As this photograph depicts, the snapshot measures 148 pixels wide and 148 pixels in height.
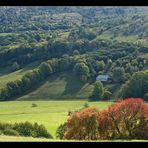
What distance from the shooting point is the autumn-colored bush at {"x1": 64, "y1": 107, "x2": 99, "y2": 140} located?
1226 inches

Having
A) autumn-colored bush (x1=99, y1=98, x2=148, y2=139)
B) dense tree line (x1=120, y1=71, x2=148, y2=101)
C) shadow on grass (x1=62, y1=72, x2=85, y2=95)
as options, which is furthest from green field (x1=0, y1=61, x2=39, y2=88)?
autumn-colored bush (x1=99, y1=98, x2=148, y2=139)

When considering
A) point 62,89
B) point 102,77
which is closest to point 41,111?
point 62,89

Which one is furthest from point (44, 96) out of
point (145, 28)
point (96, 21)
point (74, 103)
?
point (96, 21)

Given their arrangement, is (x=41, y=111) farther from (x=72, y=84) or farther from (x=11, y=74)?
(x=11, y=74)

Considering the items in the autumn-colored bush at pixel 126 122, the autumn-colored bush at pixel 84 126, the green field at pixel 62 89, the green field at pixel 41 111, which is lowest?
the green field at pixel 41 111

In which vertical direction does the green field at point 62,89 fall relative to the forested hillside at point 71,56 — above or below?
below

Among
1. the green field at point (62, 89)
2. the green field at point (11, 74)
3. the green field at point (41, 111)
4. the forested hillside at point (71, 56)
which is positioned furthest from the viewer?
the green field at point (11, 74)

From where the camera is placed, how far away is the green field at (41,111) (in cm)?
5222

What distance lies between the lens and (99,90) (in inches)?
2689

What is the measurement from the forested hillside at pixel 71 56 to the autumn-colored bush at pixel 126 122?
3065 centimetres

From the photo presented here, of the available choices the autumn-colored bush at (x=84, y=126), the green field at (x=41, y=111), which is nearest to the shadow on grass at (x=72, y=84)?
the green field at (x=41, y=111)

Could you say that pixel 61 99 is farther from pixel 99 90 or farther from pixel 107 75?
pixel 107 75

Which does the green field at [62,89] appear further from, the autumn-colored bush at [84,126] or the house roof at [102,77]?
the autumn-colored bush at [84,126]

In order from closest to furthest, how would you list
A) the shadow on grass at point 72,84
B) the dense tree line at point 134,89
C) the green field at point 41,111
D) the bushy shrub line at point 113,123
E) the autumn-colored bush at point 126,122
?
1. the autumn-colored bush at point 126,122
2. the bushy shrub line at point 113,123
3. the green field at point 41,111
4. the dense tree line at point 134,89
5. the shadow on grass at point 72,84
